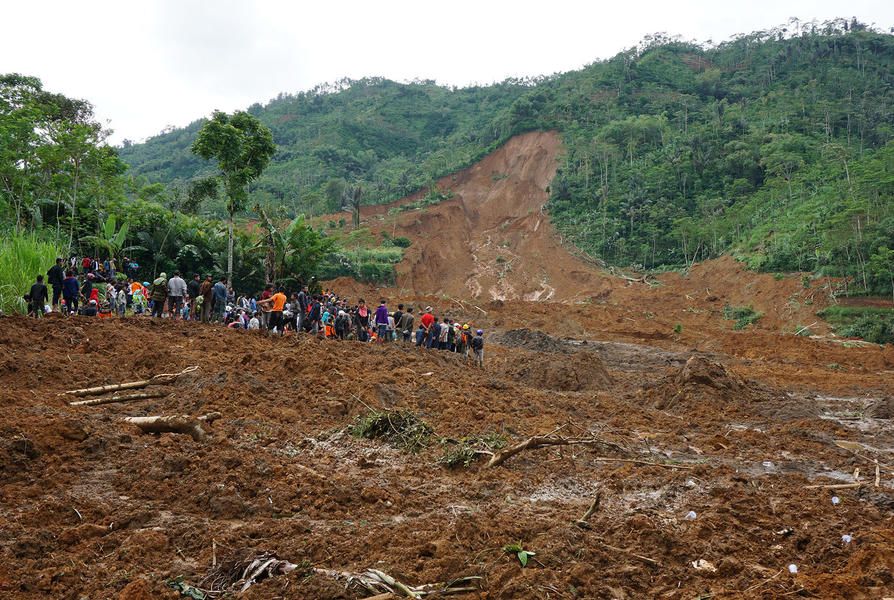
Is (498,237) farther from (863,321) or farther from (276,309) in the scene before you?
(276,309)

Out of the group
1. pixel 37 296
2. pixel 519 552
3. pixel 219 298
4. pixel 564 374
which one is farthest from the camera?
pixel 564 374

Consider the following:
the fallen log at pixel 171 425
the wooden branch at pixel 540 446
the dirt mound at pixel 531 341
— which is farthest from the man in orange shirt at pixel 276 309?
the dirt mound at pixel 531 341

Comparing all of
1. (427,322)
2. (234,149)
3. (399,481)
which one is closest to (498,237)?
(234,149)

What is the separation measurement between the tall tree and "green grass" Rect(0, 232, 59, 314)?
6041 mm

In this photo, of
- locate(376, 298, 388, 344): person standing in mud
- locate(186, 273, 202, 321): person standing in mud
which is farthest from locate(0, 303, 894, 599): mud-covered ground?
locate(376, 298, 388, 344): person standing in mud

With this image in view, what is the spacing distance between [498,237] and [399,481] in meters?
44.1

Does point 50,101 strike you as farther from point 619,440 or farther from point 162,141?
point 162,141

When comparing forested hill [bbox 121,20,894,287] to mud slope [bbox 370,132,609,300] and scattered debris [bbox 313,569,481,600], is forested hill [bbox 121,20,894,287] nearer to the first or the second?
mud slope [bbox 370,132,609,300]

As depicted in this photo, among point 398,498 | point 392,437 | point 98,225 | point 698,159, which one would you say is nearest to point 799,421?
point 392,437

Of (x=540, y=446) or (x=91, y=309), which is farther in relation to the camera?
(x=91, y=309)

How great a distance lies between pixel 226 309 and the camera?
50.9ft

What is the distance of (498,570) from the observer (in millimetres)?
4453

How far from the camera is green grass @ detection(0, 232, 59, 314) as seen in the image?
12.0m

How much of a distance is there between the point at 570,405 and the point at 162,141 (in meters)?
105
